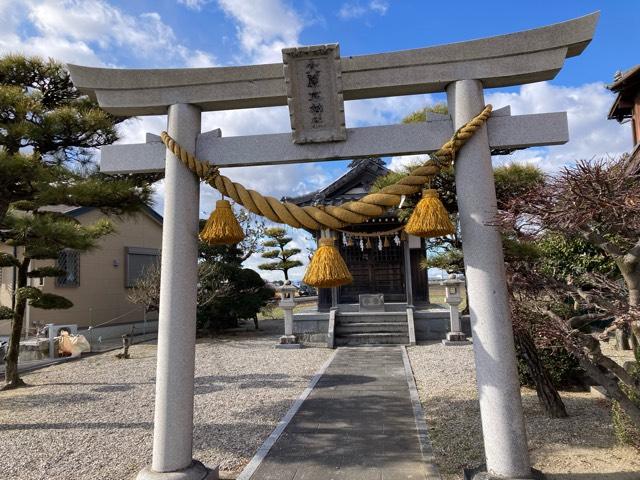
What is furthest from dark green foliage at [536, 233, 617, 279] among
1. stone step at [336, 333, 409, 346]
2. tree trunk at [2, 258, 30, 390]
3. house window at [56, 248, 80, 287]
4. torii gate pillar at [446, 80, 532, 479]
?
house window at [56, 248, 80, 287]

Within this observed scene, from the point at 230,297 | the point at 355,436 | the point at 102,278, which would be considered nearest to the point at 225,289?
the point at 230,297

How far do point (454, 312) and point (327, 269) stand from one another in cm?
1016

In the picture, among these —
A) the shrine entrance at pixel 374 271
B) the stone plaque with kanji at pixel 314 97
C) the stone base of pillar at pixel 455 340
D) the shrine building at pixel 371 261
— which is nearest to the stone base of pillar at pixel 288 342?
the shrine building at pixel 371 261

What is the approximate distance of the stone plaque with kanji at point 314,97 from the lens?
12.0ft

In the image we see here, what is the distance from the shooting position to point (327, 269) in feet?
11.9

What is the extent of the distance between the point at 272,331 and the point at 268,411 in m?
11.3

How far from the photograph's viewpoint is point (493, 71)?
142 inches

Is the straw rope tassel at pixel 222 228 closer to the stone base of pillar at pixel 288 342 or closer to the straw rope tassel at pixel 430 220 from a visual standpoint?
the straw rope tassel at pixel 430 220

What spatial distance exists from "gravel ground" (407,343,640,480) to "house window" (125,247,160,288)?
1411 cm

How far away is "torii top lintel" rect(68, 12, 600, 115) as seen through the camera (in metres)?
3.53

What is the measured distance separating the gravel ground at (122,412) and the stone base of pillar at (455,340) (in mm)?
3917

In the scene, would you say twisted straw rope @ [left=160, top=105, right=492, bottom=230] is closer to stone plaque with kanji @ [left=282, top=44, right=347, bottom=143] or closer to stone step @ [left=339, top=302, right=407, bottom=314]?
stone plaque with kanji @ [left=282, top=44, right=347, bottom=143]

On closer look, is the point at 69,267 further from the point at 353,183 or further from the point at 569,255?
the point at 569,255

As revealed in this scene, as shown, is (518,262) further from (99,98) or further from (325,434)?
(99,98)
